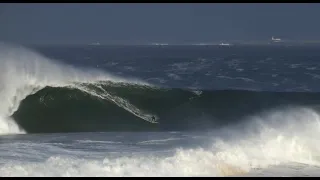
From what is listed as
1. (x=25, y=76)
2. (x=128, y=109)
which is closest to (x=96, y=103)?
(x=128, y=109)

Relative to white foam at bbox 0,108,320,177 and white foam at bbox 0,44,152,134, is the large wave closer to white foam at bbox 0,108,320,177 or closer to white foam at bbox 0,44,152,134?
white foam at bbox 0,44,152,134

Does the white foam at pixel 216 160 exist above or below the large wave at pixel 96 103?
below

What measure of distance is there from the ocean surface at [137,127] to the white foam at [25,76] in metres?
0.04

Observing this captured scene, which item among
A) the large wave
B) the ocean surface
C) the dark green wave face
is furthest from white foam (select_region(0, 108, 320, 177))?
the dark green wave face

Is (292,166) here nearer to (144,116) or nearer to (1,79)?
(144,116)

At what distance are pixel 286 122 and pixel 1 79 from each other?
8871 millimetres

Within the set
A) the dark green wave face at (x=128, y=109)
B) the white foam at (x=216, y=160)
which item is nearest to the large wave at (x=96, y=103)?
the dark green wave face at (x=128, y=109)

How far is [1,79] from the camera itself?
1544 centimetres

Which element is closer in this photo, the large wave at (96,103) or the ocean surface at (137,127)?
the ocean surface at (137,127)

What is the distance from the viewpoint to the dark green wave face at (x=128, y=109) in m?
14.3

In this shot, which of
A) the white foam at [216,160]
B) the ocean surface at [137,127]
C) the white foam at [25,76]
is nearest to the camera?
the white foam at [216,160]

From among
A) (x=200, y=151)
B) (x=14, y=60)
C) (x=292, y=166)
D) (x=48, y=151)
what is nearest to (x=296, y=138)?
(x=292, y=166)

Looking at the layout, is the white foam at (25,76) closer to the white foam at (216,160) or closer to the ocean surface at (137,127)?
the ocean surface at (137,127)

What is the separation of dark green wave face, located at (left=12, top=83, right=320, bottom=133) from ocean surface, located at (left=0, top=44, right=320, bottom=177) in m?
0.03
